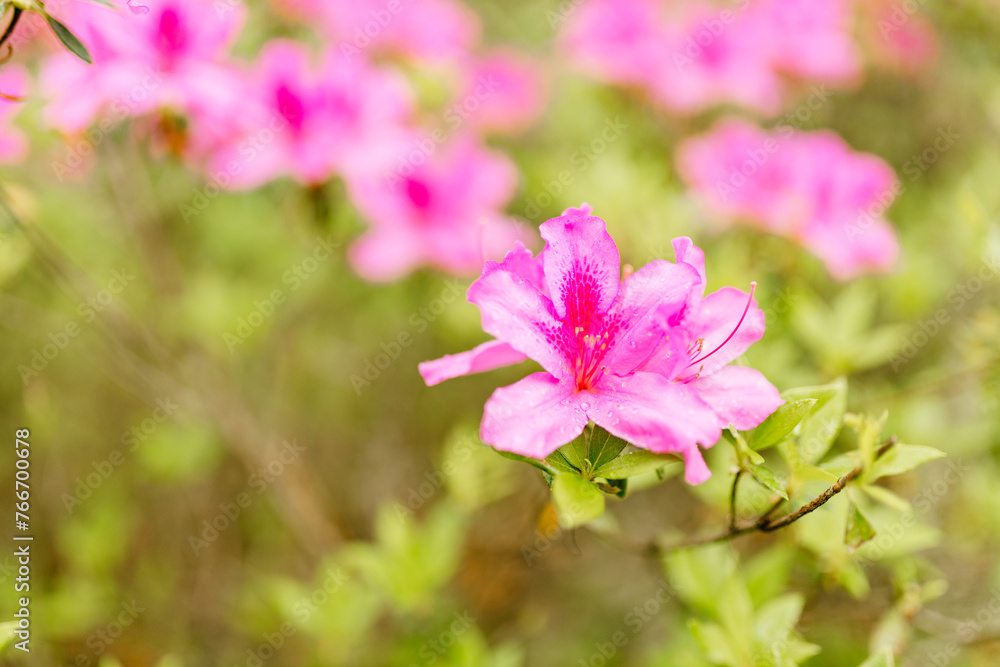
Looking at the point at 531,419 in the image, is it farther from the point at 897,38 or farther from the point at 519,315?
the point at 897,38

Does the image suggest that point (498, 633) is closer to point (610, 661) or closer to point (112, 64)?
point (610, 661)

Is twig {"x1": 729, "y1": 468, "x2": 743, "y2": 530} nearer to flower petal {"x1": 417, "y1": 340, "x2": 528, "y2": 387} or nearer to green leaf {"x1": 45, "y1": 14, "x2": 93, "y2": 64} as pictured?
flower petal {"x1": 417, "y1": 340, "x2": 528, "y2": 387}

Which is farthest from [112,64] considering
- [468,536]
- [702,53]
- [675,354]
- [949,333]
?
[949,333]

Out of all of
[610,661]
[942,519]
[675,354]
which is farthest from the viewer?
[610,661]

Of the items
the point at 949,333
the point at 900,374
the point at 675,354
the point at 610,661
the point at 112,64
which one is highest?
the point at 112,64

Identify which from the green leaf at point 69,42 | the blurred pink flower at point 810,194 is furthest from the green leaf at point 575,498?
the blurred pink flower at point 810,194

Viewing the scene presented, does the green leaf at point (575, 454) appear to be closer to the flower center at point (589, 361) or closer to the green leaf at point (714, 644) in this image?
the flower center at point (589, 361)
